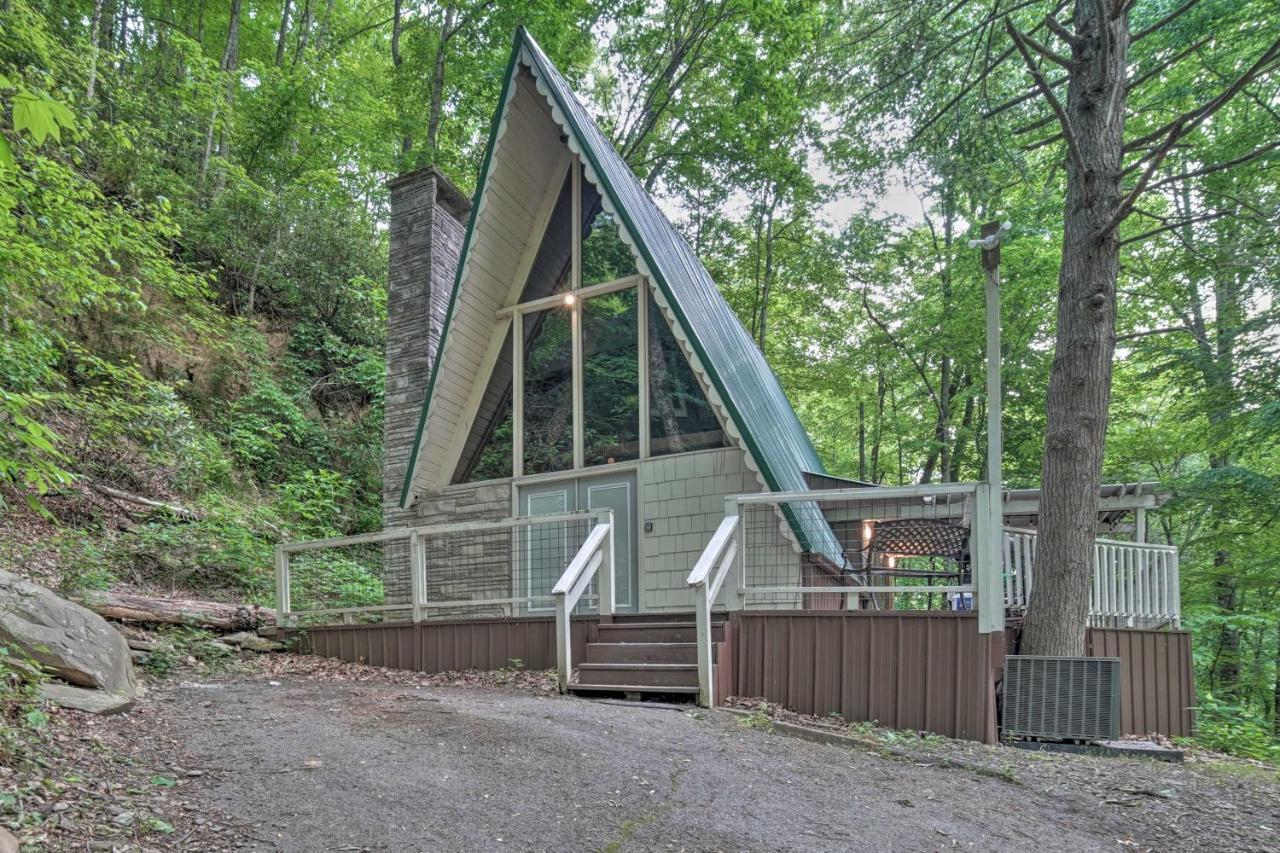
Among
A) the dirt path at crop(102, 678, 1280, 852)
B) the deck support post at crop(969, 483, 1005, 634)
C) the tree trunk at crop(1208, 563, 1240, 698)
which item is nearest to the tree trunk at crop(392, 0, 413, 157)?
the dirt path at crop(102, 678, 1280, 852)

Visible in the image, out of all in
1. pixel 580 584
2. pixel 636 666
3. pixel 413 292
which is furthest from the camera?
pixel 413 292

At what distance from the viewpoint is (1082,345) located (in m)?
6.51

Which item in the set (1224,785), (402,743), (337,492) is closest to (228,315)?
(337,492)

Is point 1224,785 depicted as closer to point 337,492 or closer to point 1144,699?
point 1144,699

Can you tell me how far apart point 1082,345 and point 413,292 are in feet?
27.7

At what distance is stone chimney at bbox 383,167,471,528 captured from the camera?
10.5 meters

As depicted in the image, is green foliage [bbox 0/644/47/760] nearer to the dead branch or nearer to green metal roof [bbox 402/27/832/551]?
green metal roof [bbox 402/27/832/551]

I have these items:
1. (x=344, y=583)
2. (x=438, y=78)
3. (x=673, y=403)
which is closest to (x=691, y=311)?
(x=673, y=403)

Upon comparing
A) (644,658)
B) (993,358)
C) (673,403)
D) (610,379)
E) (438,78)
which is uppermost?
(438,78)

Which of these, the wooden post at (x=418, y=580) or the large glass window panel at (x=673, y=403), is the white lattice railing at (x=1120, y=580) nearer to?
the large glass window panel at (x=673, y=403)

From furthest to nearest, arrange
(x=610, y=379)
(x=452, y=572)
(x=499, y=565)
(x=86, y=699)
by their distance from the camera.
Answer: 1. (x=452, y=572)
2. (x=499, y=565)
3. (x=610, y=379)
4. (x=86, y=699)

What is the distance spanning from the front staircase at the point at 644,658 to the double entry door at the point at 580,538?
4.92ft

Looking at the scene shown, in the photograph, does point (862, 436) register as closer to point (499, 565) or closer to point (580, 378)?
point (580, 378)

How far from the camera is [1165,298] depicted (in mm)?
12117
